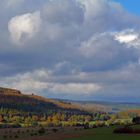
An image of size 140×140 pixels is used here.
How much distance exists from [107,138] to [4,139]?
2886cm

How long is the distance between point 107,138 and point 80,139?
5.11m

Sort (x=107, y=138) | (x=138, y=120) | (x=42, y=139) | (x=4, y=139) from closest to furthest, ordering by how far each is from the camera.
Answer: (x=107, y=138) < (x=42, y=139) < (x=4, y=139) < (x=138, y=120)

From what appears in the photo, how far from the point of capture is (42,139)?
84.8m

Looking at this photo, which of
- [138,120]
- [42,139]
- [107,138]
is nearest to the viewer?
[107,138]

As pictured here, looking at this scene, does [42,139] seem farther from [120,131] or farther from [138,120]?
[138,120]

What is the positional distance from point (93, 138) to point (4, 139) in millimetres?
25833

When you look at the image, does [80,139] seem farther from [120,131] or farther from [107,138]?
[120,131]

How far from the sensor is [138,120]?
12912cm

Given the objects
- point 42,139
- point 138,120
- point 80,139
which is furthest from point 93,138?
point 138,120

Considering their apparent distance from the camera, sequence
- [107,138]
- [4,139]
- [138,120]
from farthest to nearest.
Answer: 1. [138,120]
2. [4,139]
3. [107,138]

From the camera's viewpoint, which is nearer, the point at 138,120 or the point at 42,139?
the point at 42,139

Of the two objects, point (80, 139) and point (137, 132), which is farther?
point (137, 132)

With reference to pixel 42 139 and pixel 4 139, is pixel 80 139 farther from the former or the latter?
pixel 4 139

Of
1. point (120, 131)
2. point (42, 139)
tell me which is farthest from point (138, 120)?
point (42, 139)
